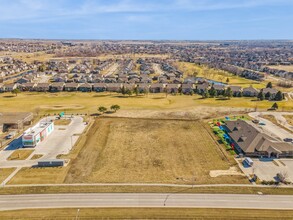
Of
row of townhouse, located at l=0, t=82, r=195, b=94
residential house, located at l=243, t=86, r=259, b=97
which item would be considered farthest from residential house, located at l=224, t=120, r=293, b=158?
row of townhouse, located at l=0, t=82, r=195, b=94

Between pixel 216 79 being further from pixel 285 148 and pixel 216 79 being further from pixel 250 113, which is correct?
pixel 285 148

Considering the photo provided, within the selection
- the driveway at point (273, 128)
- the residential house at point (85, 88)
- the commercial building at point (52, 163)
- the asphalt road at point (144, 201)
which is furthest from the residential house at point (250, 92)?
the commercial building at point (52, 163)

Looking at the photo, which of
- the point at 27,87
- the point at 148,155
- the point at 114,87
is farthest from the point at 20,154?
the point at 27,87

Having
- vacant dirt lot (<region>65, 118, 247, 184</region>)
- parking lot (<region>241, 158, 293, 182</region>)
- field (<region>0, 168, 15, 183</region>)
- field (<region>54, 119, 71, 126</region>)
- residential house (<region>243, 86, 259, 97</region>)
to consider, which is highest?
residential house (<region>243, 86, 259, 97</region>)

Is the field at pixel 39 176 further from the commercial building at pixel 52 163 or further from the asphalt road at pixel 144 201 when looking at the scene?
the asphalt road at pixel 144 201

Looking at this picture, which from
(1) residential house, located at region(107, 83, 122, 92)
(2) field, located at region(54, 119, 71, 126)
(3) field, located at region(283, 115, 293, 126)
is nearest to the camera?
(2) field, located at region(54, 119, 71, 126)

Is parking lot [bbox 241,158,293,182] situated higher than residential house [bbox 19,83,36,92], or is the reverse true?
residential house [bbox 19,83,36,92]

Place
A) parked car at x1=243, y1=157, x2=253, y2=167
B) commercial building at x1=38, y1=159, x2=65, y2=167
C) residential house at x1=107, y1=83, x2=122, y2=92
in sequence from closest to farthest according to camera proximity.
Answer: commercial building at x1=38, y1=159, x2=65, y2=167 → parked car at x1=243, y1=157, x2=253, y2=167 → residential house at x1=107, y1=83, x2=122, y2=92

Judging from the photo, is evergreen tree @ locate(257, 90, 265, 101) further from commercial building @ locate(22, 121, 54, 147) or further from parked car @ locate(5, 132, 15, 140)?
parked car @ locate(5, 132, 15, 140)

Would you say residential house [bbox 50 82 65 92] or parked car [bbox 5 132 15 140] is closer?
parked car [bbox 5 132 15 140]

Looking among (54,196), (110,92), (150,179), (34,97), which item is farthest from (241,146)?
(34,97)
